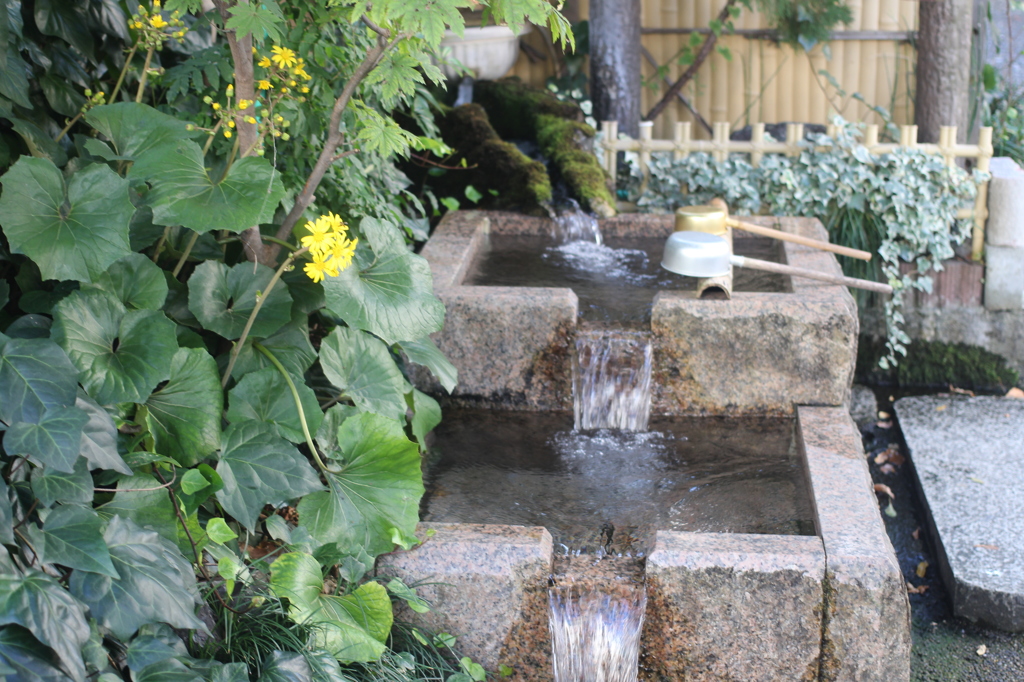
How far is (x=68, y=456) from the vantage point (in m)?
1.60

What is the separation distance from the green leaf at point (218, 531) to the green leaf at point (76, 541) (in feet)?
0.99

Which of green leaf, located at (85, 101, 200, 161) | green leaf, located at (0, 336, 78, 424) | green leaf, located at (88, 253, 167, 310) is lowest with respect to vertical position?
green leaf, located at (0, 336, 78, 424)

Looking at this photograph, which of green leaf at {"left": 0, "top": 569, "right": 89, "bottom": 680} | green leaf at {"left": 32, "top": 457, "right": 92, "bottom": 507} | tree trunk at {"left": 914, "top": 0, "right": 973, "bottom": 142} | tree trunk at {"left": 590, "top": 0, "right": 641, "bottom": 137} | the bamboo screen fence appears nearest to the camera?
green leaf at {"left": 0, "top": 569, "right": 89, "bottom": 680}

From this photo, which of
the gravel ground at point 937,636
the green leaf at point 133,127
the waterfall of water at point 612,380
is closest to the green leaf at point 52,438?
the green leaf at point 133,127

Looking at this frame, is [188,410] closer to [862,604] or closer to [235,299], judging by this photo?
[235,299]

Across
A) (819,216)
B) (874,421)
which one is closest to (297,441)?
(874,421)

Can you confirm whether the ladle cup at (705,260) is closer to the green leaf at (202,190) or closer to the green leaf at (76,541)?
the green leaf at (202,190)

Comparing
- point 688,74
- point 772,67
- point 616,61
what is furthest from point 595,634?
point 772,67

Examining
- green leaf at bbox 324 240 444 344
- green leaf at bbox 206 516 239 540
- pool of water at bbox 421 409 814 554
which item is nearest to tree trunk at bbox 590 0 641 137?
pool of water at bbox 421 409 814 554

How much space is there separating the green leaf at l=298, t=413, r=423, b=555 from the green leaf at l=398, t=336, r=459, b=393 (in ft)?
1.46

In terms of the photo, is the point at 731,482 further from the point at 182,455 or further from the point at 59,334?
the point at 59,334

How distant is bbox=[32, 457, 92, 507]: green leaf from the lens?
172 cm

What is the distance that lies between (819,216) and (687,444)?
230cm

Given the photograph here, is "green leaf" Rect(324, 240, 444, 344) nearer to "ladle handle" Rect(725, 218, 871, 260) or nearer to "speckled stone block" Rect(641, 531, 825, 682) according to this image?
"speckled stone block" Rect(641, 531, 825, 682)
